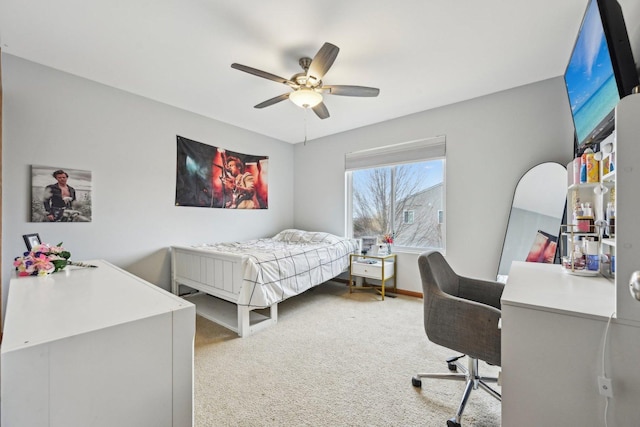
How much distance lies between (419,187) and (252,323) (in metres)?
2.78

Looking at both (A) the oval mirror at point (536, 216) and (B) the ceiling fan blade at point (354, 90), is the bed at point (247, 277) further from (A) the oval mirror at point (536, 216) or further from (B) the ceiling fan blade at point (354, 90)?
(A) the oval mirror at point (536, 216)

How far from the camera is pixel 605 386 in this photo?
0.88 metres

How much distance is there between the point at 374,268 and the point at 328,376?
1924mm

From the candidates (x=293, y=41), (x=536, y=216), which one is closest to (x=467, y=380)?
A: (x=536, y=216)

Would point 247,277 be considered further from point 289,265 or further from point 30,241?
point 30,241

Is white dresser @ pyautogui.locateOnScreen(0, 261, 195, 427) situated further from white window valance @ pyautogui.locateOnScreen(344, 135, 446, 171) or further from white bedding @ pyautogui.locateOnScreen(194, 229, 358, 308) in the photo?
white window valance @ pyautogui.locateOnScreen(344, 135, 446, 171)

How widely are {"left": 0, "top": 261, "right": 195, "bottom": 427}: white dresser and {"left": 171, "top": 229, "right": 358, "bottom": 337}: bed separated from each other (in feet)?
5.01

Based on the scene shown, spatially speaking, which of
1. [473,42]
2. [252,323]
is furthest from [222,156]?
[473,42]

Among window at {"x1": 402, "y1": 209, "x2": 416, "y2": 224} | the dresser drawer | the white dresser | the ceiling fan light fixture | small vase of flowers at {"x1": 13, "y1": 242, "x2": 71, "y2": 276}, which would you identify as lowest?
the dresser drawer

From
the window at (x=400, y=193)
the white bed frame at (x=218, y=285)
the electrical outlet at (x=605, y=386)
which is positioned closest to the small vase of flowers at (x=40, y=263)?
the white bed frame at (x=218, y=285)

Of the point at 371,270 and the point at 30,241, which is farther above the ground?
the point at 30,241

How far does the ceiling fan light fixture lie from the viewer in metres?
2.34

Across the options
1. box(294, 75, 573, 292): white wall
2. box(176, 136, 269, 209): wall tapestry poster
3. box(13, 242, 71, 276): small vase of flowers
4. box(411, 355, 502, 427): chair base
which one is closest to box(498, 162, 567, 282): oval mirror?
box(294, 75, 573, 292): white wall

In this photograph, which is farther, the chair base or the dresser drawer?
the dresser drawer
